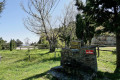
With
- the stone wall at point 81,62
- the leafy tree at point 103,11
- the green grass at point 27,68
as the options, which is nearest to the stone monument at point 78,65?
the stone wall at point 81,62

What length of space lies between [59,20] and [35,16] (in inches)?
202

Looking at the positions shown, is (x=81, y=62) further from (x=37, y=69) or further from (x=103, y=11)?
(x=103, y=11)

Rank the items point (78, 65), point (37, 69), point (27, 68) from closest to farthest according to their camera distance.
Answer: point (78, 65) → point (37, 69) → point (27, 68)

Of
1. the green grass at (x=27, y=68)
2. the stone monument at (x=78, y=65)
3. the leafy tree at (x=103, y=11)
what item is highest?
the leafy tree at (x=103, y=11)

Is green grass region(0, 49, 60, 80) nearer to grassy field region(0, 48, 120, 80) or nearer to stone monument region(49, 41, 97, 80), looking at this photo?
grassy field region(0, 48, 120, 80)

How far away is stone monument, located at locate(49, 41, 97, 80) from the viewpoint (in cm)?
428

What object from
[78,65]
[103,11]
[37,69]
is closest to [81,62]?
[78,65]

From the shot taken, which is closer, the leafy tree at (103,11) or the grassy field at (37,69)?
the grassy field at (37,69)

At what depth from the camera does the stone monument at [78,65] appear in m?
4.28

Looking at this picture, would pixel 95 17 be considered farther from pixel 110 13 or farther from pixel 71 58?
pixel 71 58

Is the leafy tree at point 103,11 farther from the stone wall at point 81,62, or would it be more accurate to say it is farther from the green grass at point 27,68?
the green grass at point 27,68

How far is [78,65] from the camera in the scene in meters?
4.88

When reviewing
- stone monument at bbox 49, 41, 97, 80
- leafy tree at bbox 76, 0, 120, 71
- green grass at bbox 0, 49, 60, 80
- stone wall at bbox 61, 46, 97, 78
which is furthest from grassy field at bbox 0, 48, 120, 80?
leafy tree at bbox 76, 0, 120, 71

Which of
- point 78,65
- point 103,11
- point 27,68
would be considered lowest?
point 27,68
